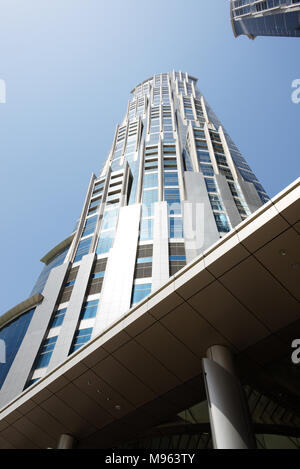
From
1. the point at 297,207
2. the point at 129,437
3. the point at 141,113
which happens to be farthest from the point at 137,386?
the point at 141,113

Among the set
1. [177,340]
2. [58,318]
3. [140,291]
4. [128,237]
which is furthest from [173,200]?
[177,340]

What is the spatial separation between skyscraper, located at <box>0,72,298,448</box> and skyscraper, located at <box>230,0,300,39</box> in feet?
69.1

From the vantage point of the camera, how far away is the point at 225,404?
29.6ft

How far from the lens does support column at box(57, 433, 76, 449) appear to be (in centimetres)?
1284

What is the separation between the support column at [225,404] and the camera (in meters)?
8.41

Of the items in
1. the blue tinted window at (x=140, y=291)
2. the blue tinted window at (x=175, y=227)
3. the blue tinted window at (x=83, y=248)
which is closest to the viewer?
the blue tinted window at (x=140, y=291)

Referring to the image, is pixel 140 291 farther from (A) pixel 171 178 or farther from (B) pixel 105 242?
(A) pixel 171 178

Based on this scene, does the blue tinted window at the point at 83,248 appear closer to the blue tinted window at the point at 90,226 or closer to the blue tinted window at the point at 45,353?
the blue tinted window at the point at 90,226

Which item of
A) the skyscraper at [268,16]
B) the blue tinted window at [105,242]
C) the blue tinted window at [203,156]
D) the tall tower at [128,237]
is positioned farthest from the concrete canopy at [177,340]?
the skyscraper at [268,16]

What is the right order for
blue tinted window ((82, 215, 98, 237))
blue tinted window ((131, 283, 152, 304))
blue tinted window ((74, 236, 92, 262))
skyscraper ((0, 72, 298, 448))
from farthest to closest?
blue tinted window ((82, 215, 98, 237)), blue tinted window ((74, 236, 92, 262)), blue tinted window ((131, 283, 152, 304)), skyscraper ((0, 72, 298, 448))

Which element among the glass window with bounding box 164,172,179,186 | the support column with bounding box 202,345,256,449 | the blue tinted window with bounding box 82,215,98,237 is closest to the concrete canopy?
the support column with bounding box 202,345,256,449

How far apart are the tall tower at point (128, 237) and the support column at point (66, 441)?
16.6 metres

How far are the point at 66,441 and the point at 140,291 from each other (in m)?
21.8

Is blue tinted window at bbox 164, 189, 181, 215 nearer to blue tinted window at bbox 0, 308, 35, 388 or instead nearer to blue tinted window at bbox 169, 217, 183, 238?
blue tinted window at bbox 169, 217, 183, 238
